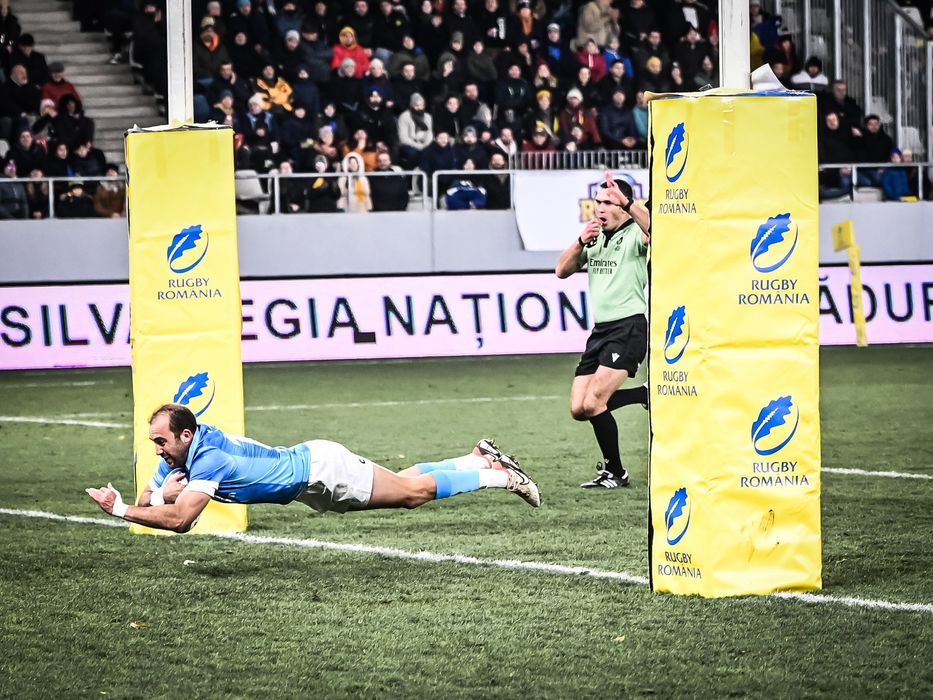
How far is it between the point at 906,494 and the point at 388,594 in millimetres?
3796

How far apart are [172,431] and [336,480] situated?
86 cm

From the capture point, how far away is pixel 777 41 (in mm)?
22672

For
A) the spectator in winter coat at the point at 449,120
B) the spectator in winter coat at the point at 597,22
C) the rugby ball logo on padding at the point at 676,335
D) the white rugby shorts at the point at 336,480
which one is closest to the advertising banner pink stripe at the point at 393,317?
the spectator in winter coat at the point at 449,120

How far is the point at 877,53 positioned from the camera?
2303cm

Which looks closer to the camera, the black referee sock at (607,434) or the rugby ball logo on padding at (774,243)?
the rugby ball logo on padding at (774,243)

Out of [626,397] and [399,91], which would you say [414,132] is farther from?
[626,397]

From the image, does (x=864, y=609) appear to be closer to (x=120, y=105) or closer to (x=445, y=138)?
(x=445, y=138)

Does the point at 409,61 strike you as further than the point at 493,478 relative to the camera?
Yes

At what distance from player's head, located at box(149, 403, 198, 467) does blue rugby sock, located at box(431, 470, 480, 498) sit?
136 cm

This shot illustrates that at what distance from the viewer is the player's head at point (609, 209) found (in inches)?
336

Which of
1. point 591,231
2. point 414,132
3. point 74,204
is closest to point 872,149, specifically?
point 414,132

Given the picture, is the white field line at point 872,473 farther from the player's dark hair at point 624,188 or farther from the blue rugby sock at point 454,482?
the blue rugby sock at point 454,482

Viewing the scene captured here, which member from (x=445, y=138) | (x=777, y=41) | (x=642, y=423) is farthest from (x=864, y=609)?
(x=777, y=41)

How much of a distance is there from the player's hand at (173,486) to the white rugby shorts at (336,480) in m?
0.53
